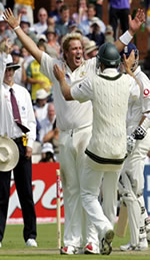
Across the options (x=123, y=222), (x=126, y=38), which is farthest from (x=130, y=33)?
(x=123, y=222)

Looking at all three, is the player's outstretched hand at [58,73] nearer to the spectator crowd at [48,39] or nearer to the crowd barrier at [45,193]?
the crowd barrier at [45,193]

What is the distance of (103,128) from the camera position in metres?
9.56

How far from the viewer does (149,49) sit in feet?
96.2

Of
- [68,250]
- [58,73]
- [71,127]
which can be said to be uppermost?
[58,73]

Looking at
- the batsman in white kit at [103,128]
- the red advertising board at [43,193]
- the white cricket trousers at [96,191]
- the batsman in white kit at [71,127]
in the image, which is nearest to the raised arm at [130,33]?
the batsman in white kit at [71,127]

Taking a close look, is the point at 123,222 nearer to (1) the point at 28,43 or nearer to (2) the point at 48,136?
(1) the point at 28,43

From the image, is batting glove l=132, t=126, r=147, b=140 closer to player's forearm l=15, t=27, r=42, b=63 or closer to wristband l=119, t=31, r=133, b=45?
wristband l=119, t=31, r=133, b=45

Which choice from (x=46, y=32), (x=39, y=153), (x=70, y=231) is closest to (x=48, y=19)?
(x=46, y=32)

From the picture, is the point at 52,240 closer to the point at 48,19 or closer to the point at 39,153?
the point at 39,153

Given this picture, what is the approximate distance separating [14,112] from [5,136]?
0.36 m

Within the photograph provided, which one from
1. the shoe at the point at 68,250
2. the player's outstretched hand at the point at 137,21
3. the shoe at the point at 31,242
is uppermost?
the player's outstretched hand at the point at 137,21

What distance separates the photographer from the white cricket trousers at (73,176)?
10.1 meters

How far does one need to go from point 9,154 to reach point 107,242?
2.81 meters

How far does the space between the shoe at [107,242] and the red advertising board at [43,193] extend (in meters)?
7.33
